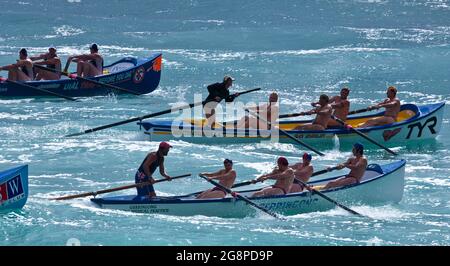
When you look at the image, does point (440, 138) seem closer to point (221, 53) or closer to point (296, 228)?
point (296, 228)

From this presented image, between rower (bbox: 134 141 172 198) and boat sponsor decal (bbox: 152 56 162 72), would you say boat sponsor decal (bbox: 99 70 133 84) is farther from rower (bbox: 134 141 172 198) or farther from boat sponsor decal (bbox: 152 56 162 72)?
rower (bbox: 134 141 172 198)

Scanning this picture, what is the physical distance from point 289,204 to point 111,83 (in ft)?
46.9

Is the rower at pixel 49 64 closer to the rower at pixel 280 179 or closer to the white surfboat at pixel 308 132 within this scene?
the white surfboat at pixel 308 132

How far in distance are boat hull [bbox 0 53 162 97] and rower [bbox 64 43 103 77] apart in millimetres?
375

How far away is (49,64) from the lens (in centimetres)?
3809

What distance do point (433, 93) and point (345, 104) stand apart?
844 centimetres

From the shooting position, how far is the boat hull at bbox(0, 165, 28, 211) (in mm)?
24484

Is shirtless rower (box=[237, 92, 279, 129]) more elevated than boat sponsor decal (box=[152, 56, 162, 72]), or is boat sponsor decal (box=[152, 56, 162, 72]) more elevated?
boat sponsor decal (box=[152, 56, 162, 72])

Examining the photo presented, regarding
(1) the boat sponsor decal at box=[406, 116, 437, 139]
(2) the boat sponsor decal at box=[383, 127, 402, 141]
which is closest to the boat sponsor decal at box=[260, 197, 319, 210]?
(2) the boat sponsor decal at box=[383, 127, 402, 141]

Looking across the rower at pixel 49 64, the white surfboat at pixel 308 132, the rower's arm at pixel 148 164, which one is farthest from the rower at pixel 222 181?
the rower at pixel 49 64

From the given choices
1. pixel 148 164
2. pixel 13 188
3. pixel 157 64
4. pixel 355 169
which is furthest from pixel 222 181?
pixel 157 64

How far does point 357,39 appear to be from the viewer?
1954 inches

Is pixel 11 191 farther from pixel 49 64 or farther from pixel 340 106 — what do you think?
pixel 49 64

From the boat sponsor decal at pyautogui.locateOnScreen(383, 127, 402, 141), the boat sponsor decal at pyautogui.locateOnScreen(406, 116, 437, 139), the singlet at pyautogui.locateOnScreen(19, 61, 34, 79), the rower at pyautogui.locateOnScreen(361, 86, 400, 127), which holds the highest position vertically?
the singlet at pyautogui.locateOnScreen(19, 61, 34, 79)
